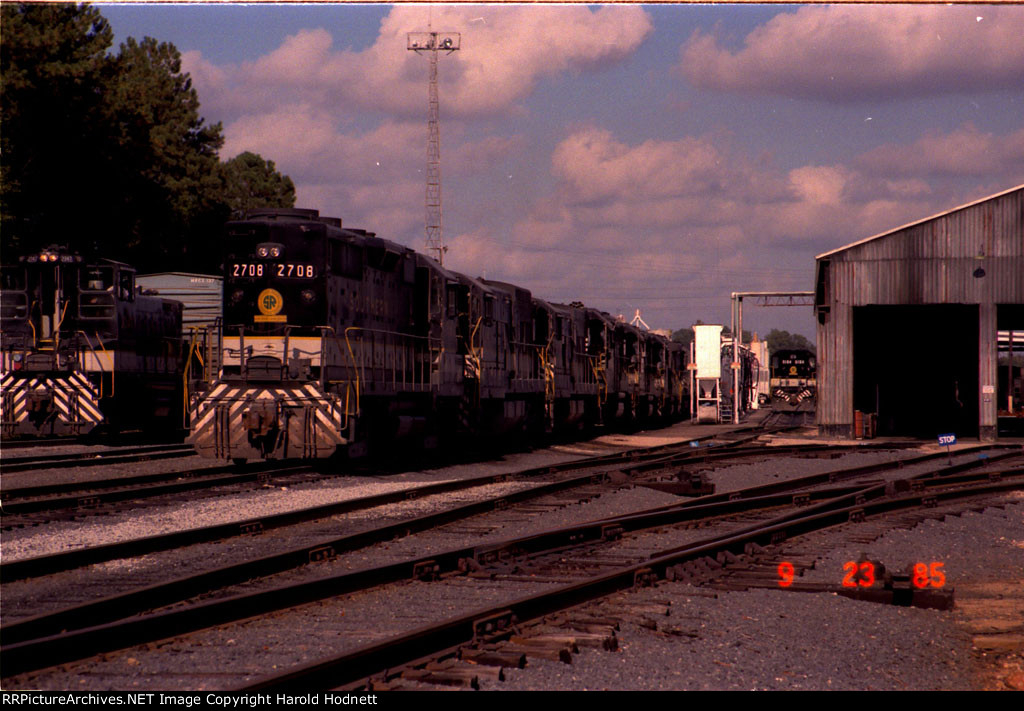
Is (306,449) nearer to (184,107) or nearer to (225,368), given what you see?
(225,368)

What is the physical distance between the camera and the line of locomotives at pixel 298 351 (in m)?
15.2

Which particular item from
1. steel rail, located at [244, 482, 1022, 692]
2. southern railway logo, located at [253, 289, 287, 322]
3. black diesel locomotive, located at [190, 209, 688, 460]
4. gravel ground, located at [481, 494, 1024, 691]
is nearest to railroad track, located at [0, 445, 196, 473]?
black diesel locomotive, located at [190, 209, 688, 460]

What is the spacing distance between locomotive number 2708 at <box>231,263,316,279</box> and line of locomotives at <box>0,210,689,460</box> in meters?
0.01

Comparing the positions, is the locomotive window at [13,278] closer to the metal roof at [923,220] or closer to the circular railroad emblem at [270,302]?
the circular railroad emblem at [270,302]

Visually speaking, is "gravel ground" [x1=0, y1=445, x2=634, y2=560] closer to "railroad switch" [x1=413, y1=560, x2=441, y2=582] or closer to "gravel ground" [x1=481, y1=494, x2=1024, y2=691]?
"railroad switch" [x1=413, y1=560, x2=441, y2=582]

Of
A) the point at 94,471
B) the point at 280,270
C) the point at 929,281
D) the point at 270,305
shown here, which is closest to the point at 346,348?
the point at 270,305

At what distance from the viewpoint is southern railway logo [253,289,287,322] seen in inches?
627

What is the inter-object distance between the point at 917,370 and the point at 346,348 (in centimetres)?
2624

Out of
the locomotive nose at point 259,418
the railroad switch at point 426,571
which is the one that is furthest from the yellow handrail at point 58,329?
the railroad switch at point 426,571

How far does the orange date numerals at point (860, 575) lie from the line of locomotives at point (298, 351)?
8840 millimetres

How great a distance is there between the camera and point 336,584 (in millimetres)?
7156

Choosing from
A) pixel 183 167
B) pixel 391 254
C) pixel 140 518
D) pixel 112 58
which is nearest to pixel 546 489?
pixel 140 518

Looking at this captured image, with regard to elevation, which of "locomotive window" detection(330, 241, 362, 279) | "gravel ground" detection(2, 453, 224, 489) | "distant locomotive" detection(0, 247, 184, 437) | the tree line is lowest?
"gravel ground" detection(2, 453, 224, 489)

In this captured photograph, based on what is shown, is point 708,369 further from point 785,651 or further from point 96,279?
point 785,651
